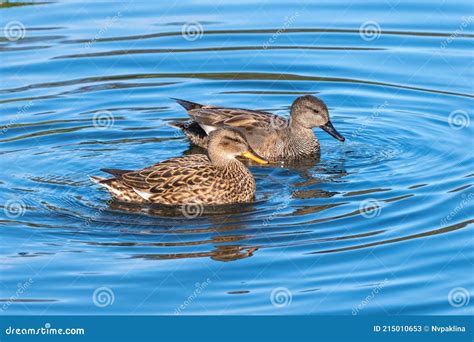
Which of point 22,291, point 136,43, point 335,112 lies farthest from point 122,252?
point 136,43

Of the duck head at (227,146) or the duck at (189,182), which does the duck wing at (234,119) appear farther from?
the duck at (189,182)

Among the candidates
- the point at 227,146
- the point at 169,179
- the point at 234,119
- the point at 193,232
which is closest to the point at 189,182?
the point at 169,179

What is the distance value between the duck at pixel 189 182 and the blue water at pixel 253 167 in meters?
0.28

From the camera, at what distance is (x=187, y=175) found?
13461mm

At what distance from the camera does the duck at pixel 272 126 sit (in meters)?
15.8

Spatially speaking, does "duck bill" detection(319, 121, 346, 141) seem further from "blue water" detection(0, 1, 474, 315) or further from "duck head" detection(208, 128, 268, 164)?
"duck head" detection(208, 128, 268, 164)

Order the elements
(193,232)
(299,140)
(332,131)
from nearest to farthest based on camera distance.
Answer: (193,232) → (332,131) → (299,140)

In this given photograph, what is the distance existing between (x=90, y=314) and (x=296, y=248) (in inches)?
97.0

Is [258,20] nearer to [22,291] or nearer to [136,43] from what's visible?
[136,43]

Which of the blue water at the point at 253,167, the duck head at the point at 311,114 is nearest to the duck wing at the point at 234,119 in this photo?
the duck head at the point at 311,114

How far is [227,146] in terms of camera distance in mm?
13711

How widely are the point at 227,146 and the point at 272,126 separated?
7.70ft

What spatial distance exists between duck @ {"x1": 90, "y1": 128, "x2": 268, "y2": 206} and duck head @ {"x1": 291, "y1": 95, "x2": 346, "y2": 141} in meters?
2.38

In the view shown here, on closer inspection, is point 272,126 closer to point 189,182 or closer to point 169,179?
point 189,182
